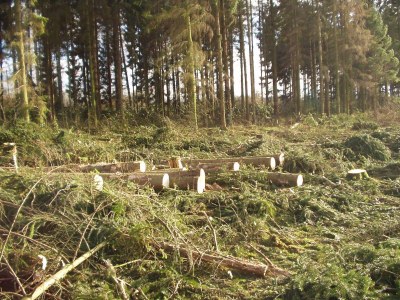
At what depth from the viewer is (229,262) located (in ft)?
16.5

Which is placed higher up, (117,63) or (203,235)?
(117,63)

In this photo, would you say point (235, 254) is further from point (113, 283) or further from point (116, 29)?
point (116, 29)

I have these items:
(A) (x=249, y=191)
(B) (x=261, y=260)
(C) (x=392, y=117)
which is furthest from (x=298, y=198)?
(C) (x=392, y=117)

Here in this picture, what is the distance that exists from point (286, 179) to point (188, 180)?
8.50ft

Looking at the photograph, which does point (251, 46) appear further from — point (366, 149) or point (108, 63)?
point (366, 149)

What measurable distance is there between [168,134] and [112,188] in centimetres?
953

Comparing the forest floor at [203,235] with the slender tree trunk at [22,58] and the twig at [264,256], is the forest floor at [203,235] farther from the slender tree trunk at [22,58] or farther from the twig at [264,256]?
the slender tree trunk at [22,58]

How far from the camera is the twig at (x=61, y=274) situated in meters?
3.57

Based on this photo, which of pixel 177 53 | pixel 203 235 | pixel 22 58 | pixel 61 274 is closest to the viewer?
pixel 61 274

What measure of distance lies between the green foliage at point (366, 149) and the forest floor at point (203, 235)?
2.68 metres

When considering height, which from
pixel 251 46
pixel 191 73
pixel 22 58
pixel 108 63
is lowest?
pixel 191 73

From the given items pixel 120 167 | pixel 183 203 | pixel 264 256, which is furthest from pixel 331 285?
pixel 120 167

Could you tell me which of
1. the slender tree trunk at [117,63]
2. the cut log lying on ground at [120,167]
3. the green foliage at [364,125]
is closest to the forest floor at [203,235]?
the cut log lying on ground at [120,167]

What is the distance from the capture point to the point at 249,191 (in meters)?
8.01
